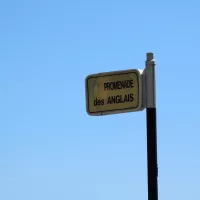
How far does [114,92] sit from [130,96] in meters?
0.31

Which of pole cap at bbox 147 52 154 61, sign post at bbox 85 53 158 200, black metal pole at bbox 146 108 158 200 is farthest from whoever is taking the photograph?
pole cap at bbox 147 52 154 61

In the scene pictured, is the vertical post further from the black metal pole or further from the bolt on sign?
the bolt on sign

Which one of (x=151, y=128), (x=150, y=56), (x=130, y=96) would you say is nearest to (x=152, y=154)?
(x=151, y=128)

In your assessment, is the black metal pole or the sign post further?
the sign post

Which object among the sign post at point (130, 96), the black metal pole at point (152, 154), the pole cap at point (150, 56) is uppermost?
the pole cap at point (150, 56)

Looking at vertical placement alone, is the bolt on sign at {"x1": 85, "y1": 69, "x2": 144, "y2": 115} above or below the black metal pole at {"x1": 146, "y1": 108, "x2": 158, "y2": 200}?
above

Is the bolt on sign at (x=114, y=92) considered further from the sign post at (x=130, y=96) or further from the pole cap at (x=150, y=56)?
the pole cap at (x=150, y=56)

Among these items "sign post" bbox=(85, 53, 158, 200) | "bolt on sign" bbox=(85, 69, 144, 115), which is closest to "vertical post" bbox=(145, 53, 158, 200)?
"sign post" bbox=(85, 53, 158, 200)

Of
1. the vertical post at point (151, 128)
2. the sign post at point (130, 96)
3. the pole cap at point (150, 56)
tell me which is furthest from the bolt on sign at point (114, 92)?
the pole cap at point (150, 56)

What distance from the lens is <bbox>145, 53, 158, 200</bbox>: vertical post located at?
848 centimetres

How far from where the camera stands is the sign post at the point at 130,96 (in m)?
8.61

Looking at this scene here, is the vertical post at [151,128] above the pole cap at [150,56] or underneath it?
underneath

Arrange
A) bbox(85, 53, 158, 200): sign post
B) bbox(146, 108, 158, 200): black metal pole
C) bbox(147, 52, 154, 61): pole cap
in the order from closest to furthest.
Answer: bbox(146, 108, 158, 200): black metal pole, bbox(85, 53, 158, 200): sign post, bbox(147, 52, 154, 61): pole cap

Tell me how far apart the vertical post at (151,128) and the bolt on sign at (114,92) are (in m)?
0.13
